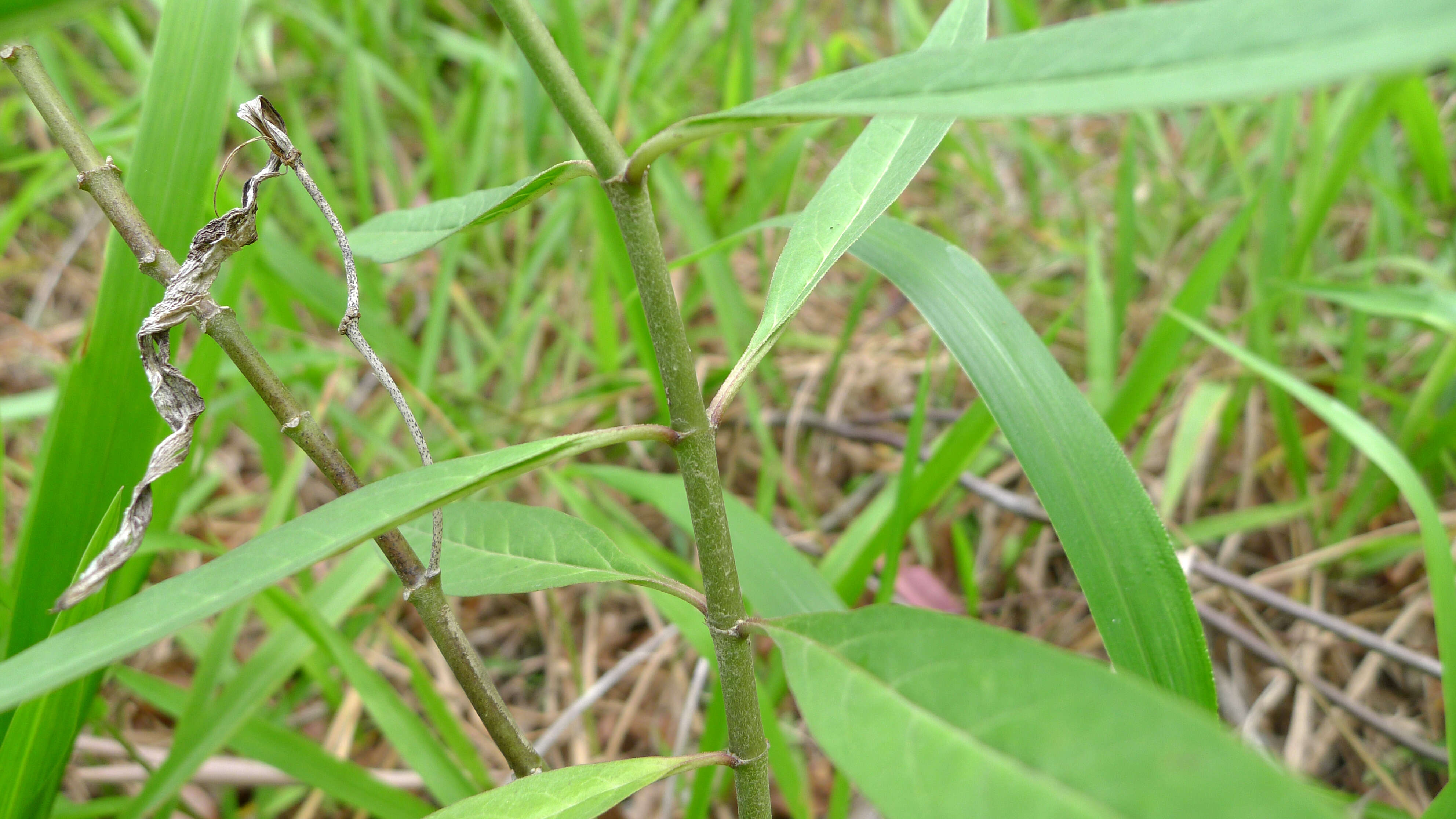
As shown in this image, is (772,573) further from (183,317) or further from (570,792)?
(183,317)

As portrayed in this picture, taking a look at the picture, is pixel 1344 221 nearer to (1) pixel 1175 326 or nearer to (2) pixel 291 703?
(1) pixel 1175 326

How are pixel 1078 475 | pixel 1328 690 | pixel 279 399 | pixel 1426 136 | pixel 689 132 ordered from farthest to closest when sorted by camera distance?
pixel 1426 136 → pixel 1328 690 → pixel 1078 475 → pixel 279 399 → pixel 689 132

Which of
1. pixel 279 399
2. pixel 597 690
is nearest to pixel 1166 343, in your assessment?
pixel 597 690

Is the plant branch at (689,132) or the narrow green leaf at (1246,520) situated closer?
the plant branch at (689,132)

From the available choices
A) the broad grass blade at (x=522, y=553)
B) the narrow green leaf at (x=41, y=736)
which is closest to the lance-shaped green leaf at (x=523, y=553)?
the broad grass blade at (x=522, y=553)

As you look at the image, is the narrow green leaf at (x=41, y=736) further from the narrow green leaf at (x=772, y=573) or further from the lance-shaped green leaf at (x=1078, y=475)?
the lance-shaped green leaf at (x=1078, y=475)

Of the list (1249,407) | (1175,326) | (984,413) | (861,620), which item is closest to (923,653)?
(861,620)

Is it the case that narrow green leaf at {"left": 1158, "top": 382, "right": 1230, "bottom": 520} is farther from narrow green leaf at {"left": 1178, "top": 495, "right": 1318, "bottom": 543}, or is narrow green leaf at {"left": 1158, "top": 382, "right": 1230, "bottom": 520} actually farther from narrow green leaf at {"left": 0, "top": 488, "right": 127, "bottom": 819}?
narrow green leaf at {"left": 0, "top": 488, "right": 127, "bottom": 819}
